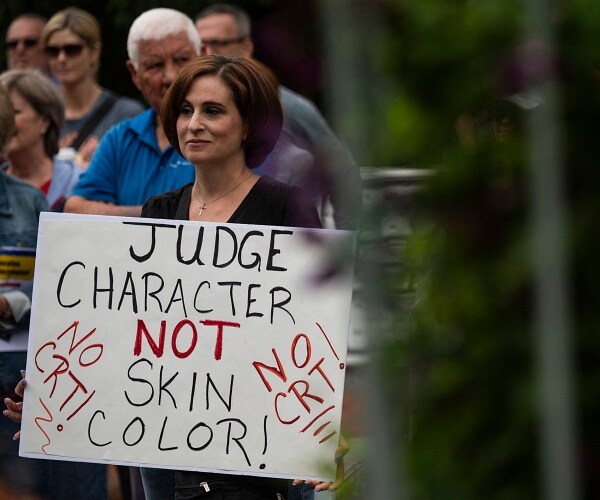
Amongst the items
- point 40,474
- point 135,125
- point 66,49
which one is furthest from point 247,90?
point 66,49

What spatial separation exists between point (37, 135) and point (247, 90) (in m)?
2.27

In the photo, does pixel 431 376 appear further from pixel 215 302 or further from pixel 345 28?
pixel 215 302

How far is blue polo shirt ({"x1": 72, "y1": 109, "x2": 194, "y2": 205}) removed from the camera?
561 centimetres

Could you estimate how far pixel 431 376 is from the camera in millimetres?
1590

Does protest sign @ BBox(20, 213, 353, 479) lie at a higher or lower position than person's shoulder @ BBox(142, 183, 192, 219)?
lower

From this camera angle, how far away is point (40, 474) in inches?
227

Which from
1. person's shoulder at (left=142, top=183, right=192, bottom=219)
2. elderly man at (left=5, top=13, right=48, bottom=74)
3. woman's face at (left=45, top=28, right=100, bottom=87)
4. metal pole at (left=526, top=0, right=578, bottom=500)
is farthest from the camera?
elderly man at (left=5, top=13, right=48, bottom=74)

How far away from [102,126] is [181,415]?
3312 mm

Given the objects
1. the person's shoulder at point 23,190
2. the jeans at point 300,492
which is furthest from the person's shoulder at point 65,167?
the jeans at point 300,492

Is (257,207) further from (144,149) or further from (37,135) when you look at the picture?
(37,135)

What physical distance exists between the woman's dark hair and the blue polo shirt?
3.33 ft

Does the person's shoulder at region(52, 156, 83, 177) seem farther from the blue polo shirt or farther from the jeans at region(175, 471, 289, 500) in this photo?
the jeans at region(175, 471, 289, 500)

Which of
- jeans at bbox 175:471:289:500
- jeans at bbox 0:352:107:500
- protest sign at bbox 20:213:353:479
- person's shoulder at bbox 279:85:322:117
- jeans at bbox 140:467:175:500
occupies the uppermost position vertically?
person's shoulder at bbox 279:85:322:117

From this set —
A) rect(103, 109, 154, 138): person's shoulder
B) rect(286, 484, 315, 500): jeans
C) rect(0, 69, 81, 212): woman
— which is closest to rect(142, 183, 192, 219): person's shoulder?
rect(286, 484, 315, 500): jeans
